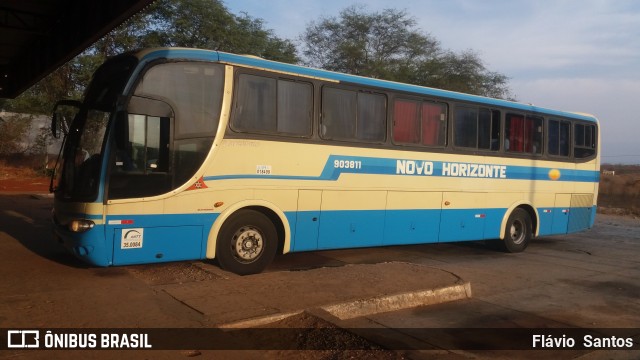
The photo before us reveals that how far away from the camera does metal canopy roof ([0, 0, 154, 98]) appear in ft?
34.0

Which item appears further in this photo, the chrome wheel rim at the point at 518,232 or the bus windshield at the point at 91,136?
the chrome wheel rim at the point at 518,232

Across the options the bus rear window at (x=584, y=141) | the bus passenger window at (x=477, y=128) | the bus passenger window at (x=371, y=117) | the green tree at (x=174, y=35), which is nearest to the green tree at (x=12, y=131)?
the green tree at (x=174, y=35)

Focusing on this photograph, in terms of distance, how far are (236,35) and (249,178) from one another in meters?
16.2

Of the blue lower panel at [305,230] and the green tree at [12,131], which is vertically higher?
the green tree at [12,131]

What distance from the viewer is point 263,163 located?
8.08m

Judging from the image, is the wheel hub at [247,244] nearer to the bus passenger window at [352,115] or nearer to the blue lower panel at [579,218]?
the bus passenger window at [352,115]

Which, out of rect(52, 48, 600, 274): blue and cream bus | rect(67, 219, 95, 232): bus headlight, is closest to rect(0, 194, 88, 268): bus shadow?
rect(67, 219, 95, 232): bus headlight

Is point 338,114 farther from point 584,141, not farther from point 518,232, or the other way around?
point 584,141

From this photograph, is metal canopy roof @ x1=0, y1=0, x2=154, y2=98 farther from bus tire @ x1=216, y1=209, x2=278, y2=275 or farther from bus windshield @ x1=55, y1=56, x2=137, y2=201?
bus tire @ x1=216, y1=209, x2=278, y2=275

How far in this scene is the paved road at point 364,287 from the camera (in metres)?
5.61

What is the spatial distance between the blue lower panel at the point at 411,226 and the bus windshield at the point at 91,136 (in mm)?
5104

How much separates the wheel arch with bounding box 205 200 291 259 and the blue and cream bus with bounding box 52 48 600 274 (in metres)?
0.02

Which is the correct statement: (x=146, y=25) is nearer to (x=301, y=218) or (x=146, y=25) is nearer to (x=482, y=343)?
(x=301, y=218)

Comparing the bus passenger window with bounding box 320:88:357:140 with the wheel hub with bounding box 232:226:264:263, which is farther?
the bus passenger window with bounding box 320:88:357:140
